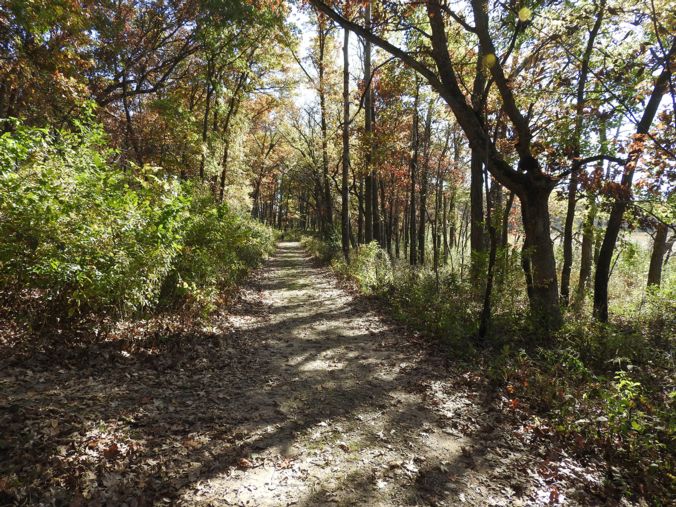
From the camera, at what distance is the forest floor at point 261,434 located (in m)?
2.93

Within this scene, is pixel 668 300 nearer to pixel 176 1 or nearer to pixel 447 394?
pixel 447 394

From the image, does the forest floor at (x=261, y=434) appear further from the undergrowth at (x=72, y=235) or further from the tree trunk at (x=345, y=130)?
the tree trunk at (x=345, y=130)

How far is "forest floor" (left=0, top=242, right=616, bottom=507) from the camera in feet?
9.61

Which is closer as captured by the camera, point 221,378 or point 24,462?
point 24,462

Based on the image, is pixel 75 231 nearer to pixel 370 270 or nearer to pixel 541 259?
pixel 541 259

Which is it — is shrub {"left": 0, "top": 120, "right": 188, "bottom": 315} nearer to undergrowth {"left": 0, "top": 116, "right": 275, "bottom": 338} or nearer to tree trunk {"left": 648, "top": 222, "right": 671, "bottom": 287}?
undergrowth {"left": 0, "top": 116, "right": 275, "bottom": 338}

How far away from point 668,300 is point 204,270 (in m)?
12.1

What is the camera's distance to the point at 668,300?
30.8ft

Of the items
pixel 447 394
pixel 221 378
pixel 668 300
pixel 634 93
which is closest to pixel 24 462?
pixel 221 378

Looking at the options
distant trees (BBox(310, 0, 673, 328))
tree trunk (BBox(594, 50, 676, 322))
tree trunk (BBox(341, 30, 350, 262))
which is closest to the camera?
distant trees (BBox(310, 0, 673, 328))

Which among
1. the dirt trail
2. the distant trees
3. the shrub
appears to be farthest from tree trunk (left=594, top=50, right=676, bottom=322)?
the shrub

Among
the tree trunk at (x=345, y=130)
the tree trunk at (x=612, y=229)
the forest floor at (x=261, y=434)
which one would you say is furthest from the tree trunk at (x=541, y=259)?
the tree trunk at (x=345, y=130)

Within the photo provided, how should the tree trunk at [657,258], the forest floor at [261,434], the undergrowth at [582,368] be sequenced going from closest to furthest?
1. the forest floor at [261,434]
2. the undergrowth at [582,368]
3. the tree trunk at [657,258]

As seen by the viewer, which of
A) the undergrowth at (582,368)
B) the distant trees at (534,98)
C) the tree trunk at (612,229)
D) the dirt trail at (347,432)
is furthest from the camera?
the tree trunk at (612,229)
